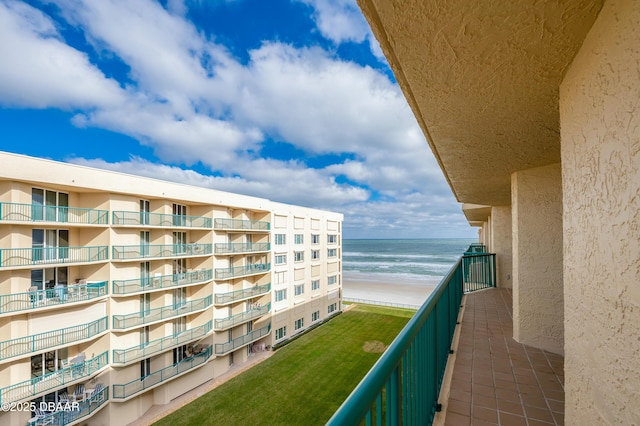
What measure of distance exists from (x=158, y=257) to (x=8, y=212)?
5.87 metres

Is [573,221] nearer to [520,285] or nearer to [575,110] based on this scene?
[575,110]

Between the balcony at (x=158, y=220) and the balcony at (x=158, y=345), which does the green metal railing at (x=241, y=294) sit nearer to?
the balcony at (x=158, y=345)

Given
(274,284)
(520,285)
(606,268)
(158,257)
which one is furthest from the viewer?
(274,284)

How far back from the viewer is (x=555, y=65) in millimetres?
2078

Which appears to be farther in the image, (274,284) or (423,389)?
(274,284)

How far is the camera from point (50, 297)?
11469 mm

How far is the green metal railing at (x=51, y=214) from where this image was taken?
34.1 feet

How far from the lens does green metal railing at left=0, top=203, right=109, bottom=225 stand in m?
10.4

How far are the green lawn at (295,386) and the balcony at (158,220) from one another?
358 inches

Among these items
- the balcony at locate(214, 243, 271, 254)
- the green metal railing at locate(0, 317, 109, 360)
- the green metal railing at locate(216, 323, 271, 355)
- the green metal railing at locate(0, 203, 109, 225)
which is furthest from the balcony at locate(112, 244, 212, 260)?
the green metal railing at locate(216, 323, 271, 355)

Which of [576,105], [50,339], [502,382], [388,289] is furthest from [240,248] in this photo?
[388,289]

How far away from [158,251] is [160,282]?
5.34ft

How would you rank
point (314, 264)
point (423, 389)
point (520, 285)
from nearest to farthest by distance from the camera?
point (423, 389), point (520, 285), point (314, 264)

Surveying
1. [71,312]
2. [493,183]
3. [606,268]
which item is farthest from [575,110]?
[71,312]
